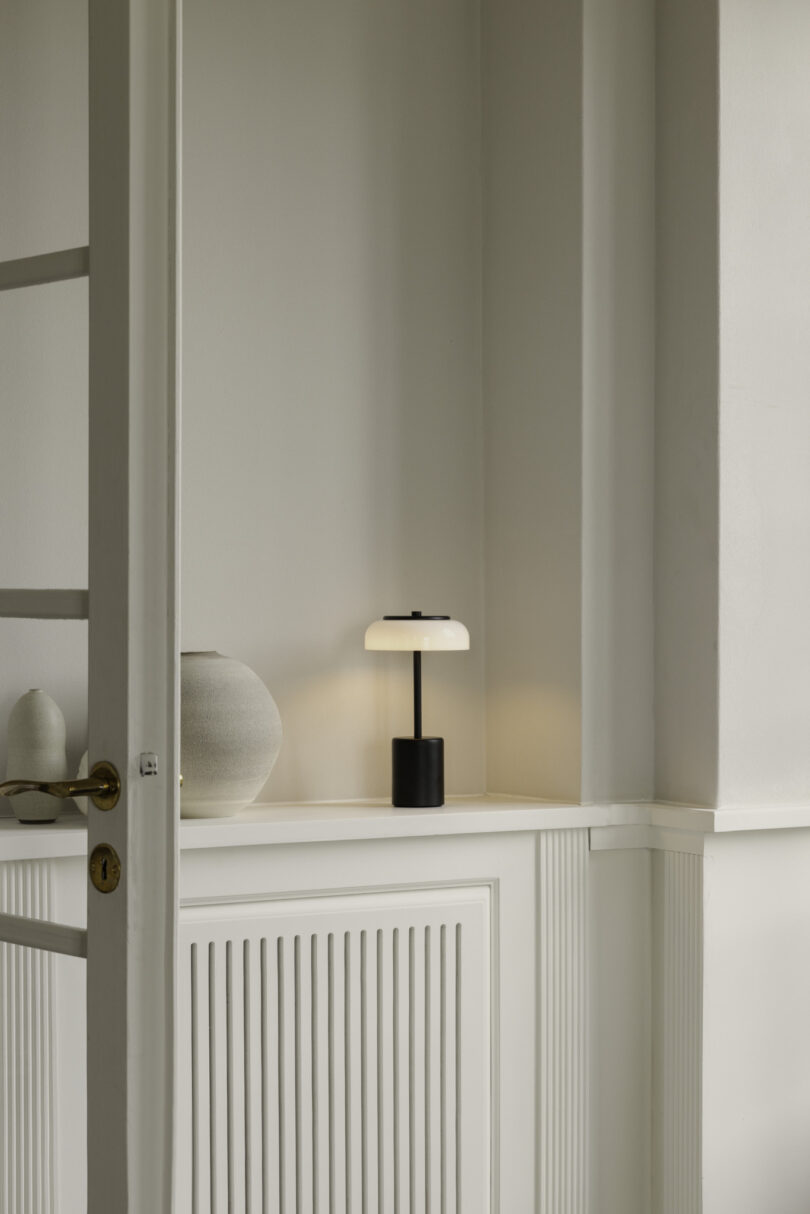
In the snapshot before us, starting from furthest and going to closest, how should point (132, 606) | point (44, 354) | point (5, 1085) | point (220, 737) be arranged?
point (44, 354) → point (220, 737) → point (5, 1085) → point (132, 606)

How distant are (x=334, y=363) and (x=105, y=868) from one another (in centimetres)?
122

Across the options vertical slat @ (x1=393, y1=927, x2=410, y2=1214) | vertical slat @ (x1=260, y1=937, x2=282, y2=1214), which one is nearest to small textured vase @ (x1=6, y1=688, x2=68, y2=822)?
vertical slat @ (x1=260, y1=937, x2=282, y2=1214)

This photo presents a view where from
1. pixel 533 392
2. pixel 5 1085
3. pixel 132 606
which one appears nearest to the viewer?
pixel 132 606

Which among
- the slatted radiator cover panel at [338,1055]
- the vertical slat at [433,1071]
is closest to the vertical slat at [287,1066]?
the slatted radiator cover panel at [338,1055]

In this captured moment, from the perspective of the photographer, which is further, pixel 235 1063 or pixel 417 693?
pixel 417 693

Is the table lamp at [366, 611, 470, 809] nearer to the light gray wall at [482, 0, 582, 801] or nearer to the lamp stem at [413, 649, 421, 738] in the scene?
the lamp stem at [413, 649, 421, 738]

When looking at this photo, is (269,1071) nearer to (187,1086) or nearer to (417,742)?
(187,1086)

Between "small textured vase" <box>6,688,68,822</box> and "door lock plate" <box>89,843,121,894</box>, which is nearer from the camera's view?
"door lock plate" <box>89,843,121,894</box>

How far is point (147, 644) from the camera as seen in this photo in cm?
165

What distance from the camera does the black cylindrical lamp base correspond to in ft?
8.11

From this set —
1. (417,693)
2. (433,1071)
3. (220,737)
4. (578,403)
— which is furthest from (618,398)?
(433,1071)

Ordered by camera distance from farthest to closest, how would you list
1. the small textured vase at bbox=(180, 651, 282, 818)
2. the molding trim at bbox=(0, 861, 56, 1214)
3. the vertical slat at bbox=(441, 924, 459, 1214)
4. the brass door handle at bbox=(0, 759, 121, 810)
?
the vertical slat at bbox=(441, 924, 459, 1214) < the small textured vase at bbox=(180, 651, 282, 818) < the molding trim at bbox=(0, 861, 56, 1214) < the brass door handle at bbox=(0, 759, 121, 810)

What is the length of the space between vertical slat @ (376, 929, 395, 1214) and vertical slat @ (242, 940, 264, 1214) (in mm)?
210

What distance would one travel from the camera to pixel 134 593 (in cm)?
164
